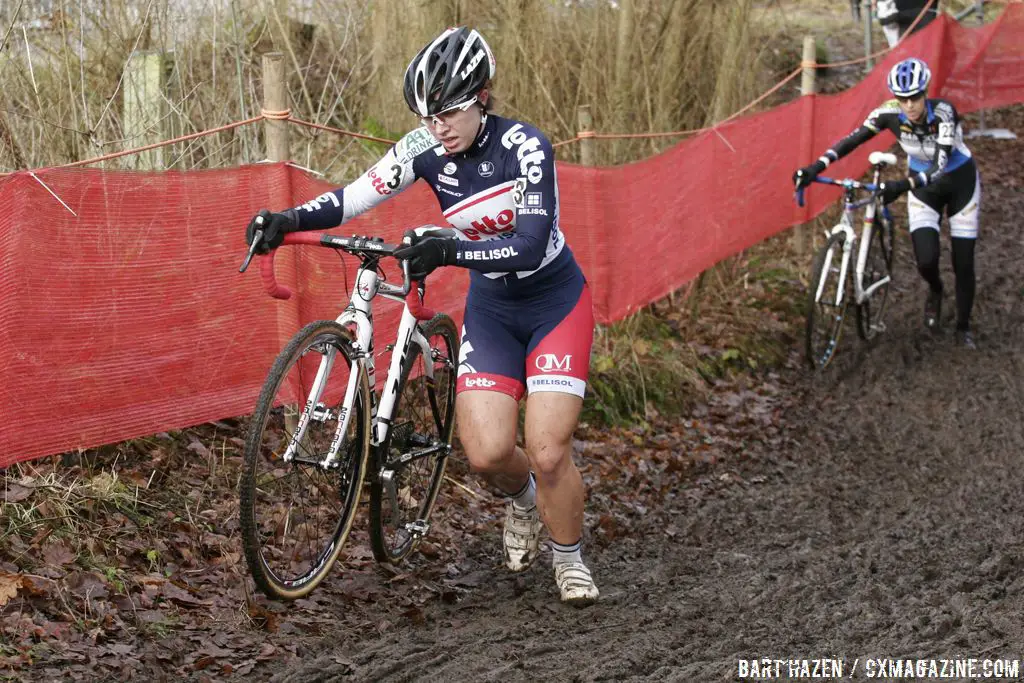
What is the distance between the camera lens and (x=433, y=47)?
466 centimetres

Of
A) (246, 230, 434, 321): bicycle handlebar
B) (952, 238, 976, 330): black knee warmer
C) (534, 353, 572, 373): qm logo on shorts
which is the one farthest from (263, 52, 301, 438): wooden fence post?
(952, 238, 976, 330): black knee warmer

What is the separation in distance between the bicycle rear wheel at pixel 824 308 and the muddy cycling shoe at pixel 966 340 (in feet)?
3.65

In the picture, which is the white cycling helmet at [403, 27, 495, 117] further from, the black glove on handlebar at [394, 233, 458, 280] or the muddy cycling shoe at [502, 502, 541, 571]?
the muddy cycling shoe at [502, 502, 541, 571]

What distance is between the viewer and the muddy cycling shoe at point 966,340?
9.82 metres

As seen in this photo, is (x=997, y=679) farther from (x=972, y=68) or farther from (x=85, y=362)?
(x=972, y=68)

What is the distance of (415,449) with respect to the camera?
17.3ft

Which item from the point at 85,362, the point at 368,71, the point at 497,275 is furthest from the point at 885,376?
the point at 85,362

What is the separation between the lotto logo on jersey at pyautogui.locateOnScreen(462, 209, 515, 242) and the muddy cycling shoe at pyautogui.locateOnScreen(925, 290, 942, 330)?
6190mm

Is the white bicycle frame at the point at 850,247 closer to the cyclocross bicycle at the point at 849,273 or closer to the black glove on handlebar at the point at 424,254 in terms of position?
the cyclocross bicycle at the point at 849,273

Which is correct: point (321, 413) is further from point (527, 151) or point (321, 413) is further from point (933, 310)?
point (933, 310)

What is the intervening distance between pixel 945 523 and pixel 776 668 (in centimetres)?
246

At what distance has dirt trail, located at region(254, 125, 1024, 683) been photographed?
15.2 feet

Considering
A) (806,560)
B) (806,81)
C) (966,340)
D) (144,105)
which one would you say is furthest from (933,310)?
(144,105)

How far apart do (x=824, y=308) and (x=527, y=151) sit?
529 cm
